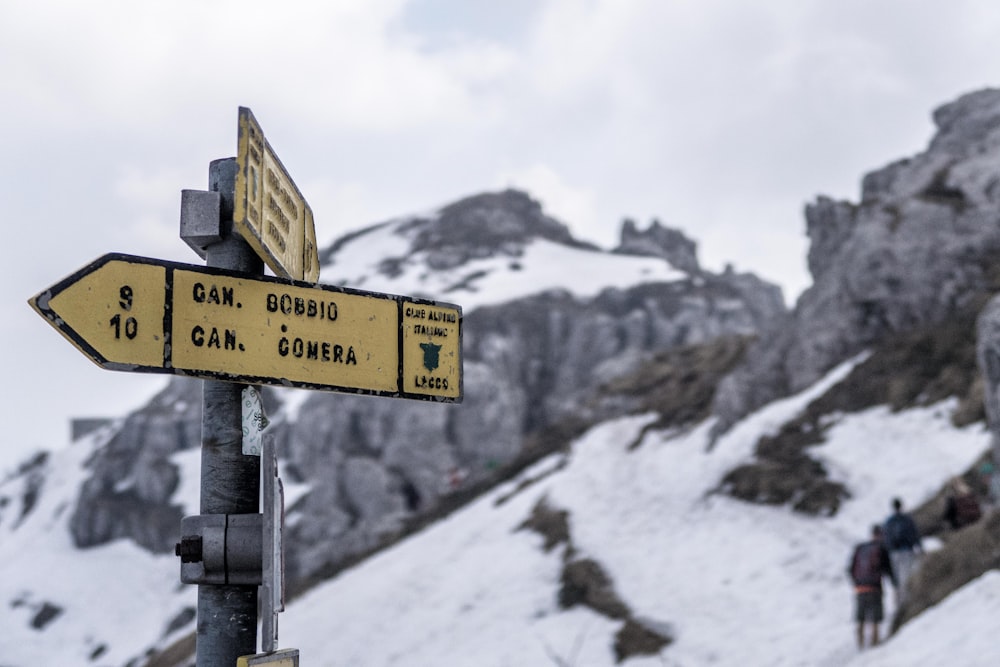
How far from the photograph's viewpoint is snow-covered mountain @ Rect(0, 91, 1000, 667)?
674 inches

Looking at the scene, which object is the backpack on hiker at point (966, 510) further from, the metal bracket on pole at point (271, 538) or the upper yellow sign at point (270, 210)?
the metal bracket on pole at point (271, 538)

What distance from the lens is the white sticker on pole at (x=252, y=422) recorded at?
3.77 meters

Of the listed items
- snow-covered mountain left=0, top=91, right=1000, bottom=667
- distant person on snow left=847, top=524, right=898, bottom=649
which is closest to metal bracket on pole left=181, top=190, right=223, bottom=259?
snow-covered mountain left=0, top=91, right=1000, bottom=667

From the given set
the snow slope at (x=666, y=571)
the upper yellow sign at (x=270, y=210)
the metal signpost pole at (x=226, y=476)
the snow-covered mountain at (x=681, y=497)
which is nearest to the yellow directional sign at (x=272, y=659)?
the metal signpost pole at (x=226, y=476)

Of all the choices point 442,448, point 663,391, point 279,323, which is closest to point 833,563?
point 279,323

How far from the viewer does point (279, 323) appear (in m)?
3.89

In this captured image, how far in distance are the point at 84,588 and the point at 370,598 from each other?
60060 mm

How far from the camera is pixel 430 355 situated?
14.2 ft

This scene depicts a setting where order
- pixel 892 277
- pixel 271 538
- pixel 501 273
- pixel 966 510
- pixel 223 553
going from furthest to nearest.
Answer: pixel 501 273
pixel 892 277
pixel 966 510
pixel 223 553
pixel 271 538

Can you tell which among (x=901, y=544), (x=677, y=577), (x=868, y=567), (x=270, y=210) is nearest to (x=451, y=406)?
(x=677, y=577)

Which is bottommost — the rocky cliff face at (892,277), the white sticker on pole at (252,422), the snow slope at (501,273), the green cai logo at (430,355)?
the white sticker on pole at (252,422)

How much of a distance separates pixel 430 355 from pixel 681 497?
23.2 m

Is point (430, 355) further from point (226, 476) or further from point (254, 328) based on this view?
point (226, 476)

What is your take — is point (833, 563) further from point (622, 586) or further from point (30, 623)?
point (30, 623)
